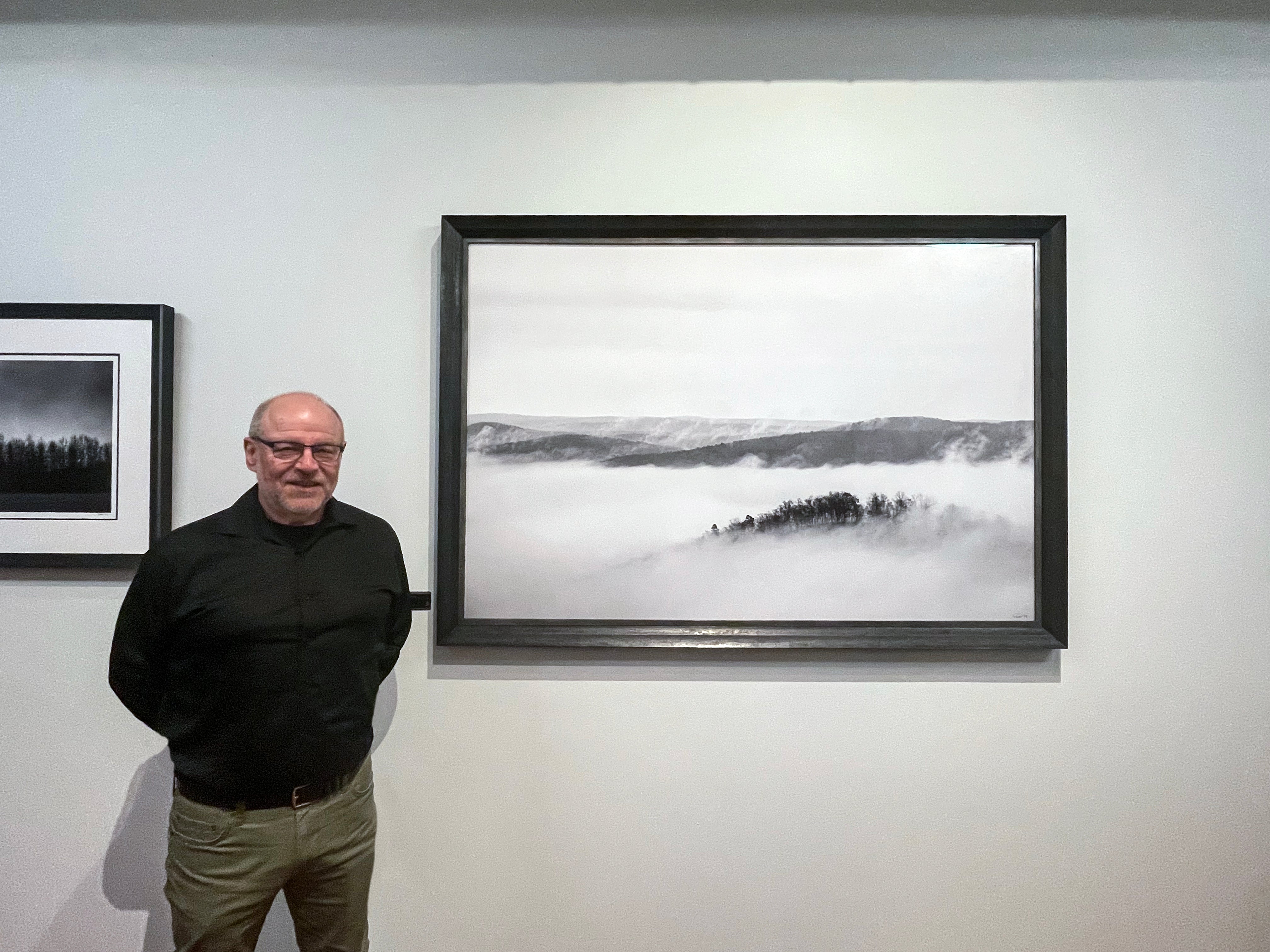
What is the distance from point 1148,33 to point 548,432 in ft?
5.56

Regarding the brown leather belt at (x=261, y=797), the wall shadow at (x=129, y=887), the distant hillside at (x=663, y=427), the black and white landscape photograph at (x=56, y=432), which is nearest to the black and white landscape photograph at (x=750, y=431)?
the distant hillside at (x=663, y=427)

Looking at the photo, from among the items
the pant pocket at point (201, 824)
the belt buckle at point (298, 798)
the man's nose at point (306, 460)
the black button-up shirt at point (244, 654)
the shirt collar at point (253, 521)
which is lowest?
the pant pocket at point (201, 824)

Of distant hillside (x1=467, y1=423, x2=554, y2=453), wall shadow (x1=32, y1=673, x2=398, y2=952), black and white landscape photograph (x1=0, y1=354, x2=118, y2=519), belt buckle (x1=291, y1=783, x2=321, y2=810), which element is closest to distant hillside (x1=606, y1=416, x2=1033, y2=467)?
distant hillside (x1=467, y1=423, x2=554, y2=453)

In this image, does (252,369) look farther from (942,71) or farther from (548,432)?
(942,71)

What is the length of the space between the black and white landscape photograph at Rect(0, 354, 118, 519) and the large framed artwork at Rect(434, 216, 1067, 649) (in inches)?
30.7

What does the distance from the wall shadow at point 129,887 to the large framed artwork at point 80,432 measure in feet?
1.78

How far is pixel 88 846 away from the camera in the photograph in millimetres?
1903

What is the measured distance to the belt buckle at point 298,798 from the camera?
5.12 feet

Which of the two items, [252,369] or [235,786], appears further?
[252,369]

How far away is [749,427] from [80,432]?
154 centimetres

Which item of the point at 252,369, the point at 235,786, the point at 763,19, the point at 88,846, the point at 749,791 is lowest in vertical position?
the point at 88,846

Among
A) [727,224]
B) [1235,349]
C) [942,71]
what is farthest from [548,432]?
[1235,349]

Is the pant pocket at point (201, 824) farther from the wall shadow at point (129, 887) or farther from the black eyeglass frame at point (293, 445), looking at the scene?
the black eyeglass frame at point (293, 445)

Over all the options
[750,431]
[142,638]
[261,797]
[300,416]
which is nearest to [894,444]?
[750,431]
